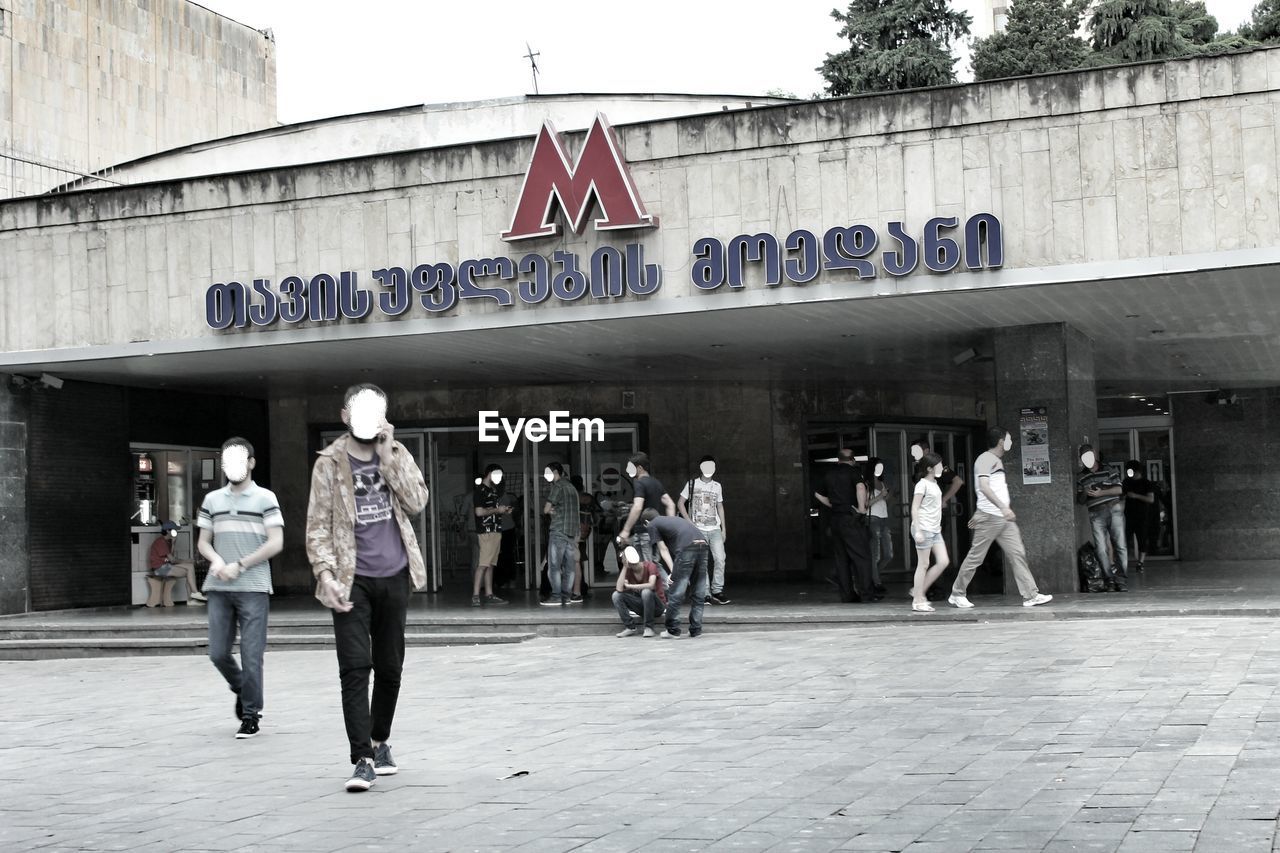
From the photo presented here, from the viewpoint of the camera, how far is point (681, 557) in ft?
39.9

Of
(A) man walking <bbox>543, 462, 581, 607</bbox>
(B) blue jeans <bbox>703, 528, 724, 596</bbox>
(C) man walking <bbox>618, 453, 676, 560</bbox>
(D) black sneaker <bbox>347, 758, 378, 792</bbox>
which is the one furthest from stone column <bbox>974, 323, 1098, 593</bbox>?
(D) black sneaker <bbox>347, 758, 378, 792</bbox>

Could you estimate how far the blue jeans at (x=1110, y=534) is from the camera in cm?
1532

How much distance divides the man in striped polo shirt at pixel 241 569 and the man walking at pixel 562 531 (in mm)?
7698

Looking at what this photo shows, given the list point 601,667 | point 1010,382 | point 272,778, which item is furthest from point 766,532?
point 272,778

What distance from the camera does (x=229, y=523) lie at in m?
8.00

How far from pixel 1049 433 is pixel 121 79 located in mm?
28300

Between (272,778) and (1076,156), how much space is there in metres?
9.52

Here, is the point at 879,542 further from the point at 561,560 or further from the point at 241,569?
the point at 241,569

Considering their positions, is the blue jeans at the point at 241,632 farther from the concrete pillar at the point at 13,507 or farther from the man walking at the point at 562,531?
the concrete pillar at the point at 13,507

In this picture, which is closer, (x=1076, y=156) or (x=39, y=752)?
(x=39, y=752)

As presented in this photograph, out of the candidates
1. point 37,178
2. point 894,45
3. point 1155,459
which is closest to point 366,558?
point 1155,459

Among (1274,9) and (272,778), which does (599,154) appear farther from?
(1274,9)

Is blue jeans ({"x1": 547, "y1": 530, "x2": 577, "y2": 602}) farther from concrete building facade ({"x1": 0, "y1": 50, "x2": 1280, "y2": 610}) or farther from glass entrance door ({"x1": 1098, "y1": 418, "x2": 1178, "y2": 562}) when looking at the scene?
glass entrance door ({"x1": 1098, "y1": 418, "x2": 1178, "y2": 562})

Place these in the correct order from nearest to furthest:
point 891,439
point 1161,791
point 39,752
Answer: point 1161,791
point 39,752
point 891,439
